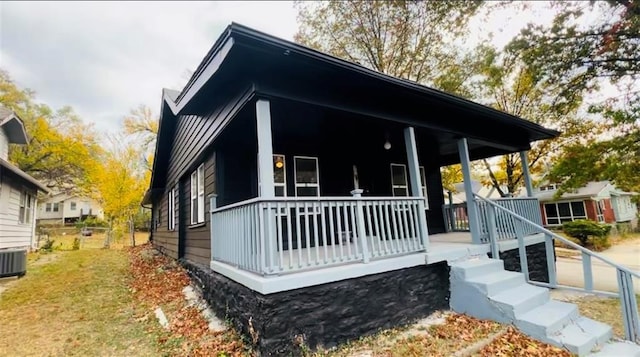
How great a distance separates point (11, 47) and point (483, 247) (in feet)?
57.8

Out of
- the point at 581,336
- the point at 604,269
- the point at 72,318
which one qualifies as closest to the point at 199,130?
the point at 72,318

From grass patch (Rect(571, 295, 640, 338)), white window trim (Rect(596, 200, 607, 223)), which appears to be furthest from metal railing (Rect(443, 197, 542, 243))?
white window trim (Rect(596, 200, 607, 223))

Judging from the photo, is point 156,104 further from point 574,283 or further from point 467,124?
point 574,283

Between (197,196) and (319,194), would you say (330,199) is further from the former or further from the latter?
(197,196)

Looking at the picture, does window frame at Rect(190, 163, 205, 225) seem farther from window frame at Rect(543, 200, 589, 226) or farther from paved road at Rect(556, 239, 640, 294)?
window frame at Rect(543, 200, 589, 226)

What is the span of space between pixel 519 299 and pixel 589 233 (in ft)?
64.2

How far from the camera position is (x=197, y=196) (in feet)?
25.1

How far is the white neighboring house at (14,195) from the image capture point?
10633 mm

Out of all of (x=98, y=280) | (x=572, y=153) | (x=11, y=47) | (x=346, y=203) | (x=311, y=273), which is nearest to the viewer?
(x=311, y=273)

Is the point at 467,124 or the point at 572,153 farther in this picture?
the point at 572,153

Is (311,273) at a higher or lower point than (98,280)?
higher

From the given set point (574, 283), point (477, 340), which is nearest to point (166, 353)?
point (477, 340)

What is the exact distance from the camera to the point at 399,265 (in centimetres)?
429

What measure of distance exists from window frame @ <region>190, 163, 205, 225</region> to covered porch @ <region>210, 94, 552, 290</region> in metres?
1.54
